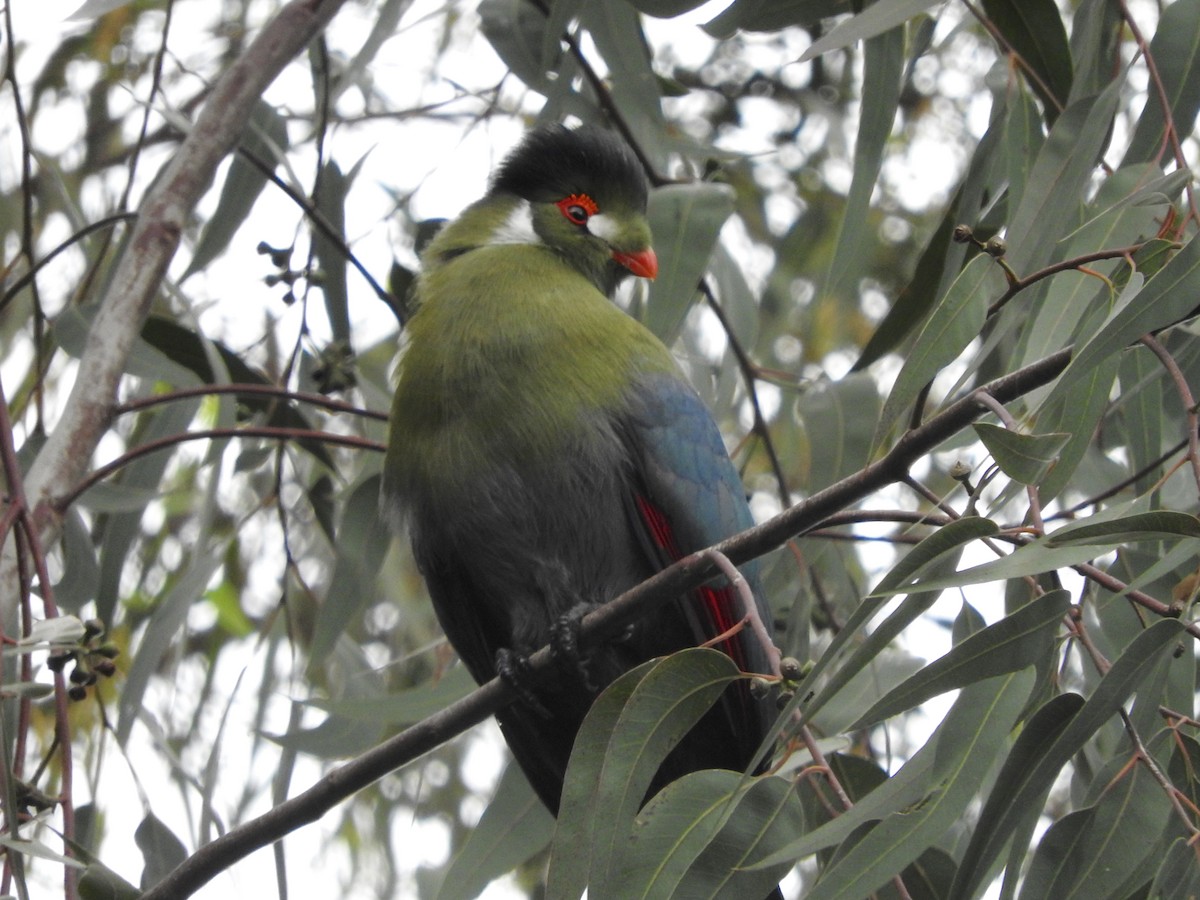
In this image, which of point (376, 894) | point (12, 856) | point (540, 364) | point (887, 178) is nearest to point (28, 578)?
point (12, 856)

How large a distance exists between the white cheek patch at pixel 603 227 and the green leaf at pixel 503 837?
1277 millimetres

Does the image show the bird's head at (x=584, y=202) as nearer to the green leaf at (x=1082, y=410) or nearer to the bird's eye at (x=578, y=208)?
the bird's eye at (x=578, y=208)

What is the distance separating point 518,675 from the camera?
254 centimetres

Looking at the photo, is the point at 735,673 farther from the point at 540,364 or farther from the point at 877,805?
the point at 540,364

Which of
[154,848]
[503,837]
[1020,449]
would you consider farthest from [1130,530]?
[154,848]

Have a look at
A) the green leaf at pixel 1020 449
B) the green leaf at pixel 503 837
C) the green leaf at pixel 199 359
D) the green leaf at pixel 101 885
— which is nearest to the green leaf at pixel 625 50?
the green leaf at pixel 199 359

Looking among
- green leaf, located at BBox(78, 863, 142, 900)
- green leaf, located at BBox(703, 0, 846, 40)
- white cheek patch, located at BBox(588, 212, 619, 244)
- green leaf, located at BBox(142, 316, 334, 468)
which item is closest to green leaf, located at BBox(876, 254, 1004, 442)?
green leaf, located at BBox(703, 0, 846, 40)

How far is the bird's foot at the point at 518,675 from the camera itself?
2.38 meters

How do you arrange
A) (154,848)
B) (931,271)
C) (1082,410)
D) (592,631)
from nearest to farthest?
1. (1082,410)
2. (592,631)
3. (154,848)
4. (931,271)

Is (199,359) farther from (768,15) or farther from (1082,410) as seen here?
(1082,410)

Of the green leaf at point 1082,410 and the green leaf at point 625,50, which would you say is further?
the green leaf at point 625,50

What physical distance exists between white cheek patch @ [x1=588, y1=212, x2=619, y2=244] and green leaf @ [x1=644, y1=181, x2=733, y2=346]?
1.58ft

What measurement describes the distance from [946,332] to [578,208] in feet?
5.91

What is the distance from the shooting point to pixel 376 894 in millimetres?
4539
